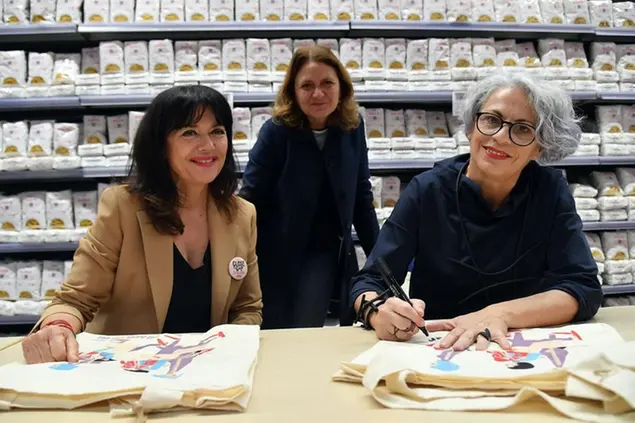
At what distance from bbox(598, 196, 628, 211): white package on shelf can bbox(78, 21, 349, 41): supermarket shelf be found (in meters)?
2.18

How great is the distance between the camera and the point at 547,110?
5.02ft

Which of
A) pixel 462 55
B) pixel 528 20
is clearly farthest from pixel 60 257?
pixel 528 20

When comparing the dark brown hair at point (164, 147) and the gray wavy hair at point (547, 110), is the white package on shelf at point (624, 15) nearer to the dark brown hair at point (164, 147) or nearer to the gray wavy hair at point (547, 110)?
the gray wavy hair at point (547, 110)

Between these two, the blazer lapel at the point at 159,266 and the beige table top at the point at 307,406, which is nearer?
the beige table top at the point at 307,406

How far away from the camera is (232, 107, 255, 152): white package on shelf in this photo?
3.60 metres

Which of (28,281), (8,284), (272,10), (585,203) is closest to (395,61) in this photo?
(272,10)

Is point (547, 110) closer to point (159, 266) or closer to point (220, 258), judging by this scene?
point (220, 258)

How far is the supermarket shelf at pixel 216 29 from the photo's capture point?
353 centimetres

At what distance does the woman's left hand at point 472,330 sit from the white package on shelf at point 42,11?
11.0ft

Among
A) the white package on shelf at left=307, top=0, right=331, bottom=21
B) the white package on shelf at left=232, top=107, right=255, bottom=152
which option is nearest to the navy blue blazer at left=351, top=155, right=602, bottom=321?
the white package on shelf at left=232, top=107, right=255, bottom=152

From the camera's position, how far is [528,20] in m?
3.85

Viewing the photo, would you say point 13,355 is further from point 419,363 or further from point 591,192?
point 591,192

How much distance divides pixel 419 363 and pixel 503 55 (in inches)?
130

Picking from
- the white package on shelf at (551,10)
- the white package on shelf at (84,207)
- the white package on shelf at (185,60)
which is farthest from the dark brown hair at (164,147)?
the white package on shelf at (551,10)
